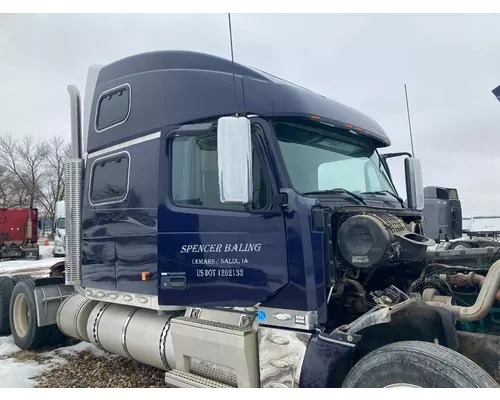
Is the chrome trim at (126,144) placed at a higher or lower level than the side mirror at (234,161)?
higher

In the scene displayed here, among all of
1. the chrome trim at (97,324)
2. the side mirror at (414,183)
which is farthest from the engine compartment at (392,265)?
the chrome trim at (97,324)

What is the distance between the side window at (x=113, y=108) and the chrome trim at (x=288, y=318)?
2.39 m

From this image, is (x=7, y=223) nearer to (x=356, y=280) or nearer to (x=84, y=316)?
(x=84, y=316)

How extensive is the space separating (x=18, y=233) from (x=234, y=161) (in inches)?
840

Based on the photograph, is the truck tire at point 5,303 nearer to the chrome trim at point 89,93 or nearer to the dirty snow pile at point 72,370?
the dirty snow pile at point 72,370

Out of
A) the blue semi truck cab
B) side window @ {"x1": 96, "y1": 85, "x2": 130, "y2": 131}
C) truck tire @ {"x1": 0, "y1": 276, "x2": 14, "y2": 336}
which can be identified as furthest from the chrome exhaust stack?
truck tire @ {"x1": 0, "y1": 276, "x2": 14, "y2": 336}

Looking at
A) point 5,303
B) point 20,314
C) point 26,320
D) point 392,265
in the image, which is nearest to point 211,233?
point 392,265

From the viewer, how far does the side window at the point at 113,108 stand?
4645 mm

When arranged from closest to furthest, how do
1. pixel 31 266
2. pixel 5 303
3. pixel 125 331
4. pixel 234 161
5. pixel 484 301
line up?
pixel 484 301
pixel 234 161
pixel 125 331
pixel 5 303
pixel 31 266

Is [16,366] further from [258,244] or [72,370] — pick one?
[258,244]

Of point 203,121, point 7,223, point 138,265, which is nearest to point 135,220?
point 138,265

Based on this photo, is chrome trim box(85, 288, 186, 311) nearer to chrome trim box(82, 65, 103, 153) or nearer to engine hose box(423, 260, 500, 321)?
chrome trim box(82, 65, 103, 153)

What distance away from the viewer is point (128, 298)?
4539 millimetres
